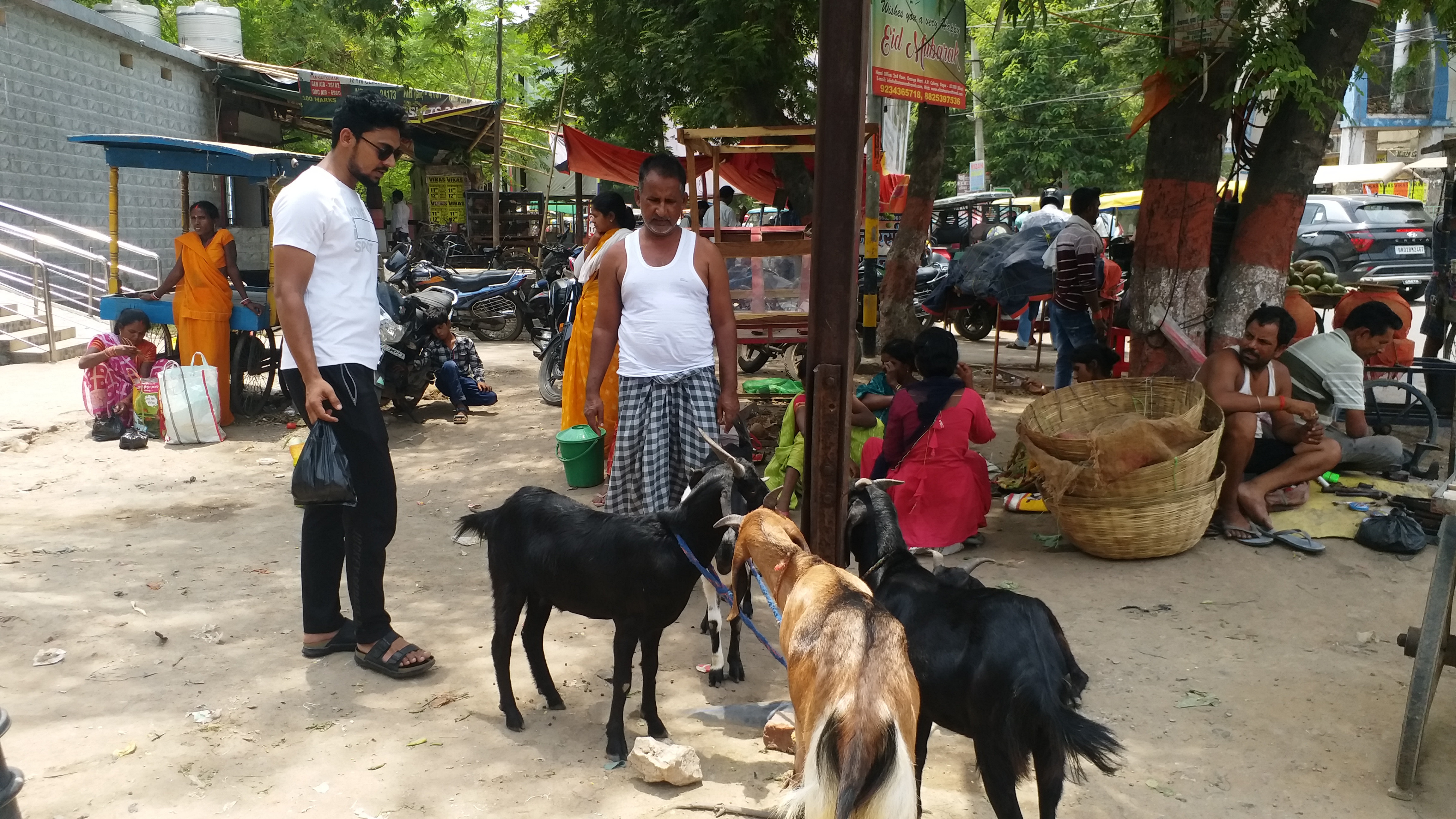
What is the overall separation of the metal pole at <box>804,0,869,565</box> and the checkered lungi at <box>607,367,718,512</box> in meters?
0.62

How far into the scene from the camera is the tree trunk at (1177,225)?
242 inches

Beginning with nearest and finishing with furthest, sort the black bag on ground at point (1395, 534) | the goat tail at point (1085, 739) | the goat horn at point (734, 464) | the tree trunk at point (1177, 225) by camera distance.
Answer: the goat tail at point (1085, 739) → the goat horn at point (734, 464) → the black bag on ground at point (1395, 534) → the tree trunk at point (1177, 225)

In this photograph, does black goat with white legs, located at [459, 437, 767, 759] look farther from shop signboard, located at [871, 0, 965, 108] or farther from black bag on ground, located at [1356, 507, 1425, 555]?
shop signboard, located at [871, 0, 965, 108]

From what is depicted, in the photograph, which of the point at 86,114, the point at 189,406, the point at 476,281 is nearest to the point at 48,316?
the point at 189,406

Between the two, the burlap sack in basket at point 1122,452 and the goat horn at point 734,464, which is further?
the burlap sack in basket at point 1122,452

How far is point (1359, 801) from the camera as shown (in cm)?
312

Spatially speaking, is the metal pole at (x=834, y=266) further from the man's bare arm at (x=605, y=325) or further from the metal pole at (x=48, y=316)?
the metal pole at (x=48, y=316)

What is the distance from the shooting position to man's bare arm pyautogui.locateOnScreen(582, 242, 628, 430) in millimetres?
4016

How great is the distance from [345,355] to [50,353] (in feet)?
28.2

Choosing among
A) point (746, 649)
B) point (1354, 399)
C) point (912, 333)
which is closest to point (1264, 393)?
point (1354, 399)

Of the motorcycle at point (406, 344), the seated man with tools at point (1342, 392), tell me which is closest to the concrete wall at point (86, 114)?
the motorcycle at point (406, 344)

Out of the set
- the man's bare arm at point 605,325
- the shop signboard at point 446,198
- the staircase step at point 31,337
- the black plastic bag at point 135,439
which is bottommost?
the black plastic bag at point 135,439

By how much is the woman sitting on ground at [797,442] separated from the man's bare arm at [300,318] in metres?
2.41

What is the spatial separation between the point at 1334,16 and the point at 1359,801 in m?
4.63
